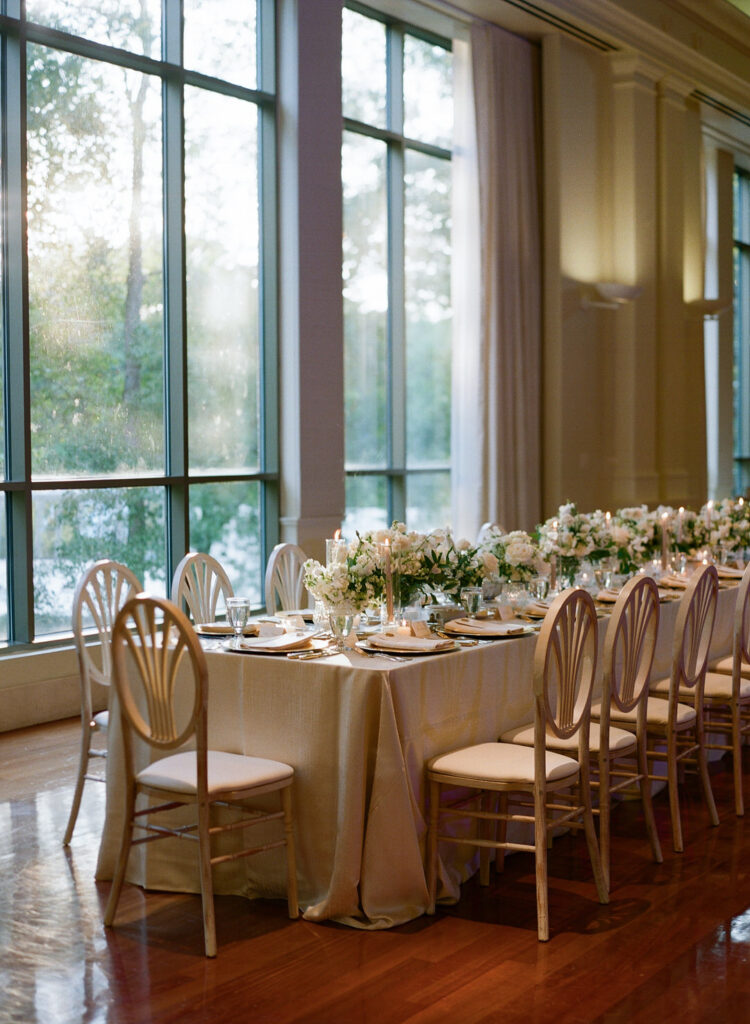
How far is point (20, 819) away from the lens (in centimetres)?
466

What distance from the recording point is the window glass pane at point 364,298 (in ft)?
27.8

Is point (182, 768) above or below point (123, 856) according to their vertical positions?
above

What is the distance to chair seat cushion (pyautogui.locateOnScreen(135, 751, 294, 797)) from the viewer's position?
347 cm

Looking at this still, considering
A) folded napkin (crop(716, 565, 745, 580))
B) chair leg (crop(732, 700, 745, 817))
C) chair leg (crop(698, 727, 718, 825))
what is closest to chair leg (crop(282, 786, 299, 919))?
chair leg (crop(698, 727, 718, 825))

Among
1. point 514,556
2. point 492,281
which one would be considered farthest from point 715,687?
point 492,281

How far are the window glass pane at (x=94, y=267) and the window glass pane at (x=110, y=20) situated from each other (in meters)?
0.15

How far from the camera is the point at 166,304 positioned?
725 centimetres

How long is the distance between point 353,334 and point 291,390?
1.02 metres

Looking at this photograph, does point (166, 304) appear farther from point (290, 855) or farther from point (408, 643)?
point (290, 855)

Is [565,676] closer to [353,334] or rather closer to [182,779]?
[182,779]

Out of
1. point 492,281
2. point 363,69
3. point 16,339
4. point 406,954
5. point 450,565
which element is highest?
point 363,69

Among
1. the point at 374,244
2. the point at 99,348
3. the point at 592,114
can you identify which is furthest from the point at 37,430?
the point at 592,114

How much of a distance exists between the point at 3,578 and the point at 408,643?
315cm

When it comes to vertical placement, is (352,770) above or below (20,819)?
above
